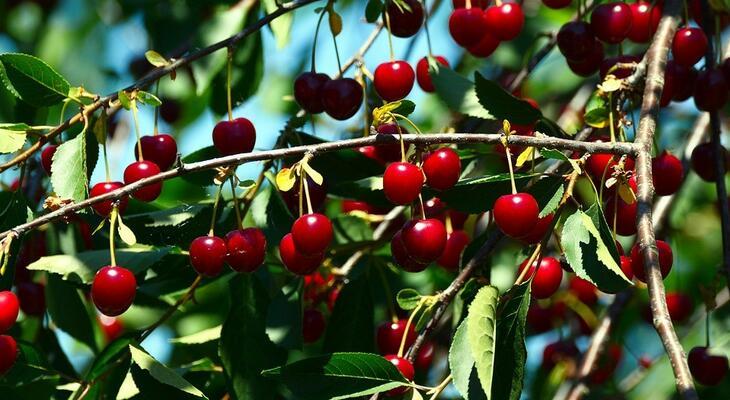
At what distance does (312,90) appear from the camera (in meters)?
2.15

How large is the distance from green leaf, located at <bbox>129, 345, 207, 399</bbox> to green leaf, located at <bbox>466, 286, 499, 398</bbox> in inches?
19.1

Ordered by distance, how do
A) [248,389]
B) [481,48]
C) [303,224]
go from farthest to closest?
1. [481,48]
2. [248,389]
3. [303,224]

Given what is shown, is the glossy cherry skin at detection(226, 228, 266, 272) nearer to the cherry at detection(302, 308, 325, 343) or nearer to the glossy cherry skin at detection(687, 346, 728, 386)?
the cherry at detection(302, 308, 325, 343)

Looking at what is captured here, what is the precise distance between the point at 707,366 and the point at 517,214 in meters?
0.85

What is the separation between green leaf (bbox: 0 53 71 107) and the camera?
195cm

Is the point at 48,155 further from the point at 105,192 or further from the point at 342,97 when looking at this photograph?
the point at 342,97

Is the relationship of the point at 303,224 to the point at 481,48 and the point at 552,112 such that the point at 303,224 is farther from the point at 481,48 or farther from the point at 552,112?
the point at 552,112

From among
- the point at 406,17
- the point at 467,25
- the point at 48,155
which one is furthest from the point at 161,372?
the point at 467,25

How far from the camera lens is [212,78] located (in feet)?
8.95

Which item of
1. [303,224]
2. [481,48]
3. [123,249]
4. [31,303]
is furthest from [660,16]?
[31,303]

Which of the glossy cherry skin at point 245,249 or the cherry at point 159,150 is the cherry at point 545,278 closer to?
the glossy cherry skin at point 245,249

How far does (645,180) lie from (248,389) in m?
0.87

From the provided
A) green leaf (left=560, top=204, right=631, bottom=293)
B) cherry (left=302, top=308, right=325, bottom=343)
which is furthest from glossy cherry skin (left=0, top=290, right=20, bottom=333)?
green leaf (left=560, top=204, right=631, bottom=293)

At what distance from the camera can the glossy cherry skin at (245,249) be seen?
1854 mm
